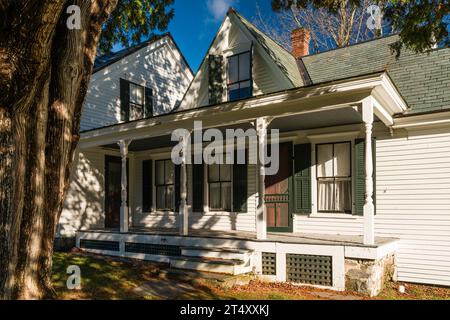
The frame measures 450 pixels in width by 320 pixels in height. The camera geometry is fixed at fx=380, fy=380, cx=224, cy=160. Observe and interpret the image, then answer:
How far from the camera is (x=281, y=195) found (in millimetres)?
10406

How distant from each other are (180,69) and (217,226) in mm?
9800

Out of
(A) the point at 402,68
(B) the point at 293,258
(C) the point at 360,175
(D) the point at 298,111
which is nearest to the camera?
(B) the point at 293,258

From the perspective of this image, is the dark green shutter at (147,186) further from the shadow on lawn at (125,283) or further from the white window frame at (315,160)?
the white window frame at (315,160)

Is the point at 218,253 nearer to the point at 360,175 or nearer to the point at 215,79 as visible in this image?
the point at 360,175

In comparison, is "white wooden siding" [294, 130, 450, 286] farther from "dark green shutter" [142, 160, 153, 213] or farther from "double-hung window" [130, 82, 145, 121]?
"double-hung window" [130, 82, 145, 121]

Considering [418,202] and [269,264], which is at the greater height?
[418,202]

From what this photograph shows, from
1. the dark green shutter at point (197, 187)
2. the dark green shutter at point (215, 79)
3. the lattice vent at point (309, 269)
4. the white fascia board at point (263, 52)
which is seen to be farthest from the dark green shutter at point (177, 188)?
the lattice vent at point (309, 269)

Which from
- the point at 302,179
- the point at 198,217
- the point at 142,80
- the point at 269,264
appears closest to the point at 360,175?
the point at 302,179

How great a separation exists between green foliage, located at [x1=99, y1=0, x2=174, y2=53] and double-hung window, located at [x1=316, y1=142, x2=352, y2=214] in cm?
614

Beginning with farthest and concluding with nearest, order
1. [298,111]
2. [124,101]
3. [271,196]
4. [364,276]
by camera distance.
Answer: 1. [124,101]
2. [271,196]
3. [298,111]
4. [364,276]

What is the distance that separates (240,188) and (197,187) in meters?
1.62

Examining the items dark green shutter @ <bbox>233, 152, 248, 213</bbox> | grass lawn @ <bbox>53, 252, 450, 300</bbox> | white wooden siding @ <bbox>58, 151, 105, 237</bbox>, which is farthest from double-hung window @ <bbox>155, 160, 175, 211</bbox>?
grass lawn @ <bbox>53, 252, 450, 300</bbox>

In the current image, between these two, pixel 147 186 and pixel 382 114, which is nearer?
pixel 382 114
